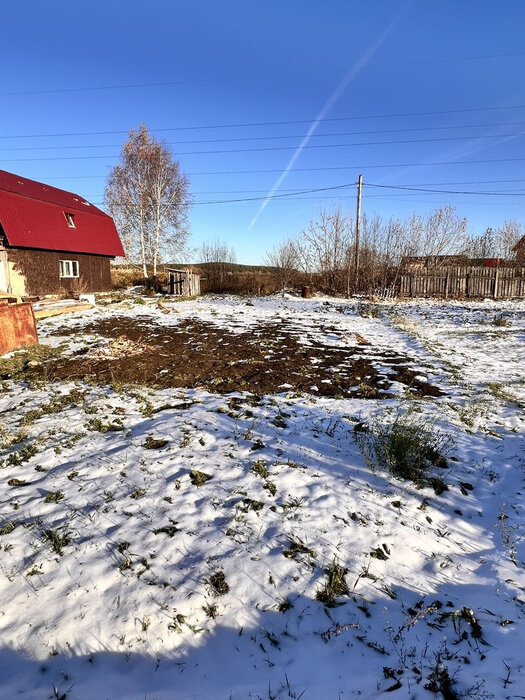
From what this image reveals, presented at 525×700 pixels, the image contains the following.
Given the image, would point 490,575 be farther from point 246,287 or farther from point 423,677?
point 246,287

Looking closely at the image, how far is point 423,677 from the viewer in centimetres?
191

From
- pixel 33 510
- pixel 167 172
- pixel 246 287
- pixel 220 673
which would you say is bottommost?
pixel 220 673

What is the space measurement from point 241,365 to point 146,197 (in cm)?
2473

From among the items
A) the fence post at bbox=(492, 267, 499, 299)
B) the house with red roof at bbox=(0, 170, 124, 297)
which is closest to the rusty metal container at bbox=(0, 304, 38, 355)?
the house with red roof at bbox=(0, 170, 124, 297)

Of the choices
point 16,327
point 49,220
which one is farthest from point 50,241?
point 16,327

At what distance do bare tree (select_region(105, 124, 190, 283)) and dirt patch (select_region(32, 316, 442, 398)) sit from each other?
18462 mm

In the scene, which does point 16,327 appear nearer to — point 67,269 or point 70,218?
point 67,269

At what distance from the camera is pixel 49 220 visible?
Result: 19.6 m

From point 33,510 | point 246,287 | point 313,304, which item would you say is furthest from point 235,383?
point 246,287

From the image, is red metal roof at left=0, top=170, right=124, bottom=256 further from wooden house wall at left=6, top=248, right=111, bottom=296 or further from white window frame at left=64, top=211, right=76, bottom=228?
wooden house wall at left=6, top=248, right=111, bottom=296

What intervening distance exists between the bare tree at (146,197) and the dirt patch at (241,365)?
18462 millimetres

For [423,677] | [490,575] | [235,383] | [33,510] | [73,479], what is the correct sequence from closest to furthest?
[423,677], [490,575], [33,510], [73,479], [235,383]

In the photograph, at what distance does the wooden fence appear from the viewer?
72.2 ft

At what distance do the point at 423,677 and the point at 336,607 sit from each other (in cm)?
56
